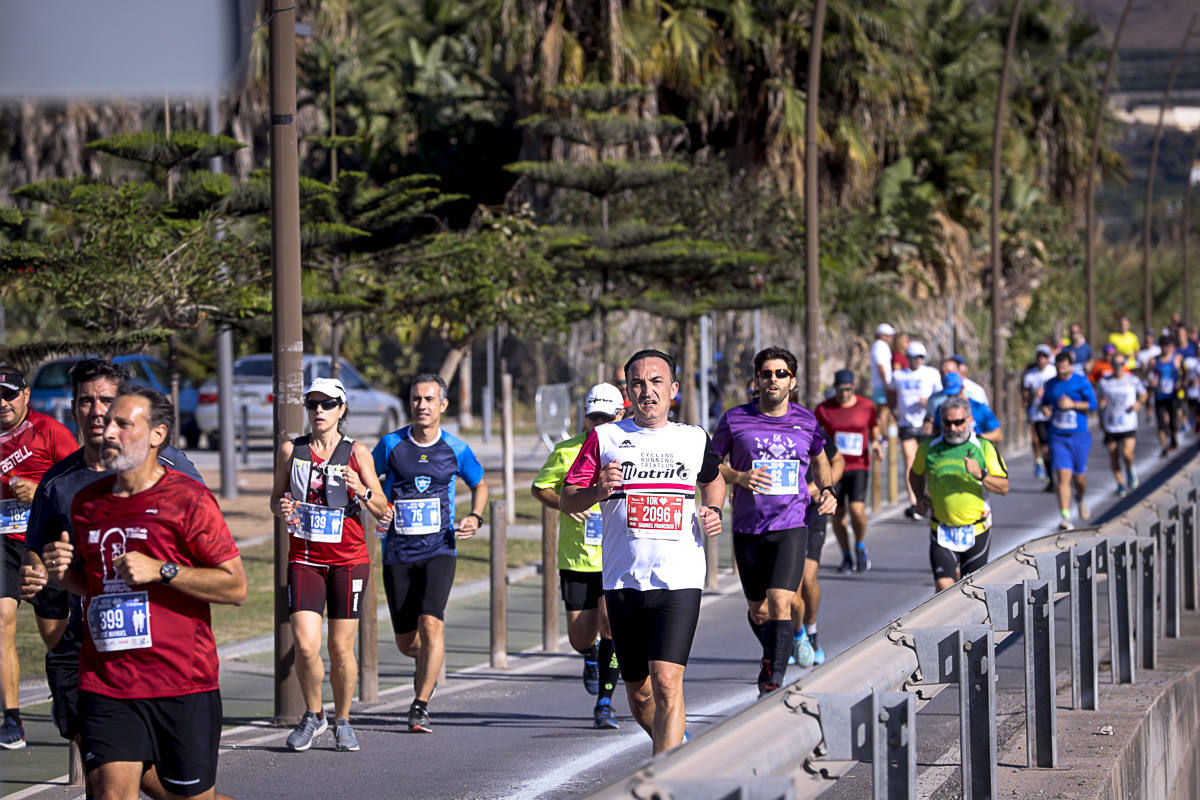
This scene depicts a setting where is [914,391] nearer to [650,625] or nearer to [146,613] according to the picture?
[650,625]

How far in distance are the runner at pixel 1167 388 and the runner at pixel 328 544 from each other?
2196 cm

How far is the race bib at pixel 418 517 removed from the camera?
29.5 feet

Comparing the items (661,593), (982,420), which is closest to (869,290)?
(982,420)

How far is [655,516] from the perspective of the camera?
696 centimetres

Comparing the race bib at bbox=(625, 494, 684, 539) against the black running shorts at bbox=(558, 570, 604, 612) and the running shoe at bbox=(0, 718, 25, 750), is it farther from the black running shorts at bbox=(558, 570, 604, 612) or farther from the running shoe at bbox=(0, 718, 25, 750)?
the running shoe at bbox=(0, 718, 25, 750)

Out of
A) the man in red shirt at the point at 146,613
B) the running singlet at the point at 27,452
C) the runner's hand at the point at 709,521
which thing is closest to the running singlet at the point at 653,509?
the runner's hand at the point at 709,521

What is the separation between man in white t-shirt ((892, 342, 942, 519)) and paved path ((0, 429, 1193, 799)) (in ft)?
15.1

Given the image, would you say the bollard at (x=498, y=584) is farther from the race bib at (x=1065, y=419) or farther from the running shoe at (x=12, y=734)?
the race bib at (x=1065, y=419)

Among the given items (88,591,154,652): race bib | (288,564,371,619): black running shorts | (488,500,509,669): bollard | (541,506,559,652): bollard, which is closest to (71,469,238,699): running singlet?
(88,591,154,652): race bib

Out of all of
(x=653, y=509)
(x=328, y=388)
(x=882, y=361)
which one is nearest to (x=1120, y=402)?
(x=882, y=361)

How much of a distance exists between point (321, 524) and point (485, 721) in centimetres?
166

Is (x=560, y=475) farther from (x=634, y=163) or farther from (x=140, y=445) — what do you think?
(x=634, y=163)

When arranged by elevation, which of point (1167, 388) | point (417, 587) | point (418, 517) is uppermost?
point (1167, 388)

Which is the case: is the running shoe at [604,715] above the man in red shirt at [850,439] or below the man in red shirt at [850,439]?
below
